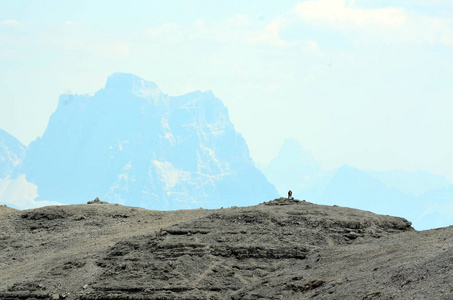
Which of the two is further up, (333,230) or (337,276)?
(333,230)

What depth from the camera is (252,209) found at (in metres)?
31.8

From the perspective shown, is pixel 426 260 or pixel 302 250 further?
pixel 302 250

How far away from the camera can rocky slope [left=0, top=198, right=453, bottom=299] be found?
21203mm

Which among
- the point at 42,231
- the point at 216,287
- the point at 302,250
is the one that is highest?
the point at 42,231

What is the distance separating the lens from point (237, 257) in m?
26.4

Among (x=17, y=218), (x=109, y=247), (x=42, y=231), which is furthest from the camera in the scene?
(x=17, y=218)

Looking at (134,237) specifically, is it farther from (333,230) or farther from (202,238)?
(333,230)

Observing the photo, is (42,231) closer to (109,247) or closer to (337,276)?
(109,247)

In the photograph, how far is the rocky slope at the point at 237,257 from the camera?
21.2 m

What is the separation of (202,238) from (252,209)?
4440mm

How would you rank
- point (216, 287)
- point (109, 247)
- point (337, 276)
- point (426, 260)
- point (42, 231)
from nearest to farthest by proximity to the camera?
1. point (426, 260)
2. point (337, 276)
3. point (216, 287)
4. point (109, 247)
5. point (42, 231)

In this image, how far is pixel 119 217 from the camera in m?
36.1

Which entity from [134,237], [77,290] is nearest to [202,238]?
[134,237]

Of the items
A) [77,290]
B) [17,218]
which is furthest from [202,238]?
[17,218]
